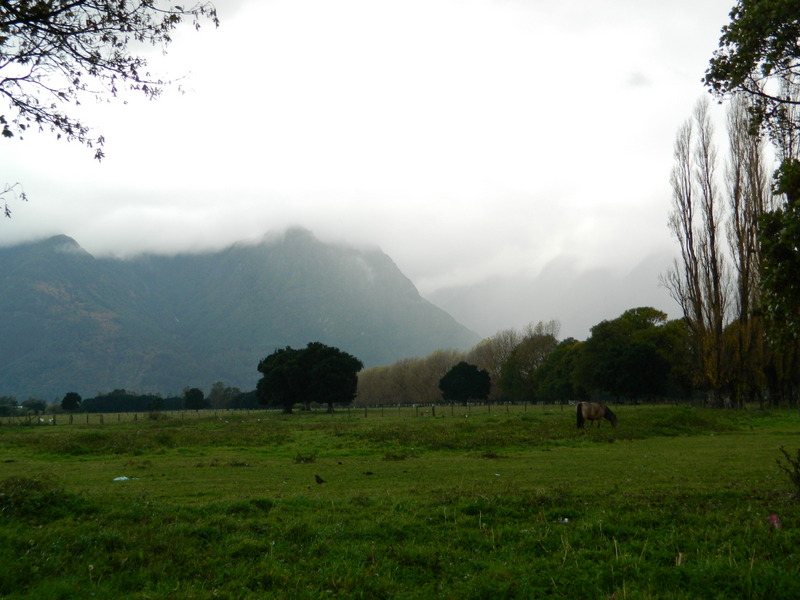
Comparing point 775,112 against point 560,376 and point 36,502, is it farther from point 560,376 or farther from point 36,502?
point 560,376

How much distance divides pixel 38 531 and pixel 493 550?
6518 millimetres

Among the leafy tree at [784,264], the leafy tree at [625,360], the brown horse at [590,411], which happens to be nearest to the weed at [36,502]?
the leafy tree at [784,264]

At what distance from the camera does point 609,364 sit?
78.9 meters

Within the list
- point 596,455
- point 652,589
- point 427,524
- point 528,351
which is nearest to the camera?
point 652,589

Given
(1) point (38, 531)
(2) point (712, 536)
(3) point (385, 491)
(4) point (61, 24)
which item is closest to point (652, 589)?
(2) point (712, 536)

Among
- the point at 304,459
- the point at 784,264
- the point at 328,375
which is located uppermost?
the point at 784,264

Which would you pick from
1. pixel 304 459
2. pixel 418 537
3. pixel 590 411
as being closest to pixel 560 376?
pixel 590 411

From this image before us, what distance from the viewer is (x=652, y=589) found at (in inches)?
234

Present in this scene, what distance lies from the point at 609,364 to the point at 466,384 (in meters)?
38.6

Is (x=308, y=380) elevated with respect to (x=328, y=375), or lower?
lower

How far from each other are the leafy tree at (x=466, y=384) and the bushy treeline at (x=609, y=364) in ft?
16.1

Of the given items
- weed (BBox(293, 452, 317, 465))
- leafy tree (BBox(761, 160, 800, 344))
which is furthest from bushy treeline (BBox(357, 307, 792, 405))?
leafy tree (BBox(761, 160, 800, 344))

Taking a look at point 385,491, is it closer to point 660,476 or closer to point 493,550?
point 493,550

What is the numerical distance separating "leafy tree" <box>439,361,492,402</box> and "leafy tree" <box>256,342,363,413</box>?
28993 millimetres
